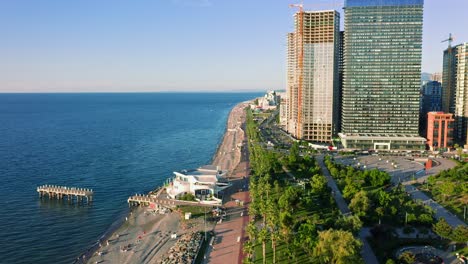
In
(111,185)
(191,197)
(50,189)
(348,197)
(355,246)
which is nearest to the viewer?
(355,246)

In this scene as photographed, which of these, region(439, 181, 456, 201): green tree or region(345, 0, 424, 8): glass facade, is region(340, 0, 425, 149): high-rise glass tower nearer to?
region(345, 0, 424, 8): glass facade

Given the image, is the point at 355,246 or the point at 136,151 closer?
the point at 355,246

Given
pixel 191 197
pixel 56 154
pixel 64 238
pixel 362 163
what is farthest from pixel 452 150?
pixel 56 154

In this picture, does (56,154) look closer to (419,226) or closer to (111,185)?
(111,185)

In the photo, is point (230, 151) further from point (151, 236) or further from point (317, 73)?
point (151, 236)

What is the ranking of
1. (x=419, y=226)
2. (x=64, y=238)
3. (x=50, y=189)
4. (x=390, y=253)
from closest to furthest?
(x=390, y=253), (x=419, y=226), (x=64, y=238), (x=50, y=189)

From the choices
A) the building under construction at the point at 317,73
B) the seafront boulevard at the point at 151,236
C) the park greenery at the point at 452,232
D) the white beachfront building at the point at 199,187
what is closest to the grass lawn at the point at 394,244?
the park greenery at the point at 452,232

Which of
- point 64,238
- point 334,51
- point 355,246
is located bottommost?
point 64,238

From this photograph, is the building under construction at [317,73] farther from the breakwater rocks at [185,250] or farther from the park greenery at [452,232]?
the breakwater rocks at [185,250]
